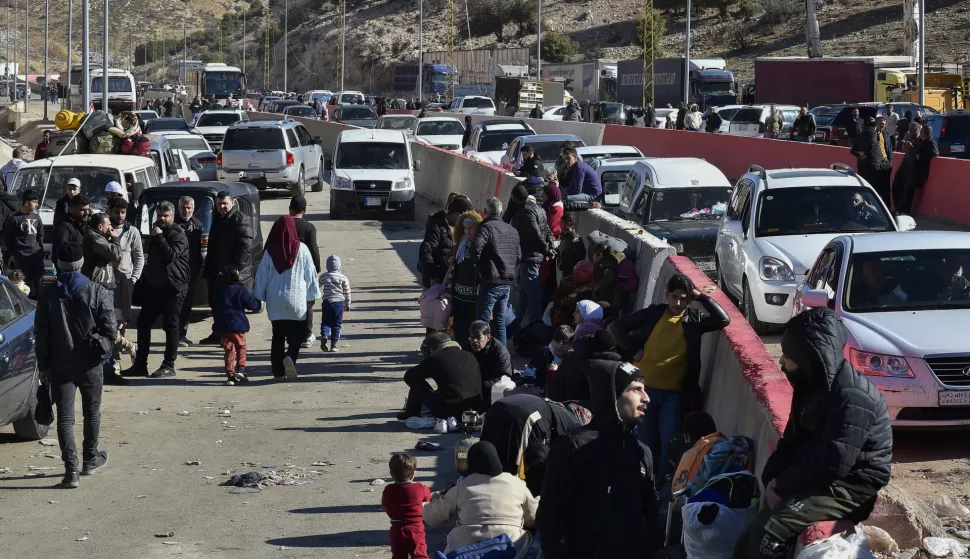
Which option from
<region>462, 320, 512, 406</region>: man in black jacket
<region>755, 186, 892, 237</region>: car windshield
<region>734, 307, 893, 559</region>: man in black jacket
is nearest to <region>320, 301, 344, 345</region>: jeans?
<region>462, 320, 512, 406</region>: man in black jacket

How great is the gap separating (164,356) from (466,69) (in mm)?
95928

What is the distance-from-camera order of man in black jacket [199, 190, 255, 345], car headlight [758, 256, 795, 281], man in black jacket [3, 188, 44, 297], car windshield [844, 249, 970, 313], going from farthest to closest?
man in black jacket [3, 188, 44, 297] → man in black jacket [199, 190, 255, 345] → car headlight [758, 256, 795, 281] → car windshield [844, 249, 970, 313]

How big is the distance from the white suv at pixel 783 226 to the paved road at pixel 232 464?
3.72 m

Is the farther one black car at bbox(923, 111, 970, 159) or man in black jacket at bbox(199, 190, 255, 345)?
black car at bbox(923, 111, 970, 159)

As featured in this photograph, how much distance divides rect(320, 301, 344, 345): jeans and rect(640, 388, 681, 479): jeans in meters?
6.30

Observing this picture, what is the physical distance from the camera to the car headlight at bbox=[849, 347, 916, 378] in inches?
365

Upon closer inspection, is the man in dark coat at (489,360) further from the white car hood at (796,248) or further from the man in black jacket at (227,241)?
the white car hood at (796,248)

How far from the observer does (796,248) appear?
559 inches

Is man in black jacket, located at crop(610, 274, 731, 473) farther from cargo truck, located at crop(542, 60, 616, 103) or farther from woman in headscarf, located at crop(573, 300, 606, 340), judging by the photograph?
cargo truck, located at crop(542, 60, 616, 103)

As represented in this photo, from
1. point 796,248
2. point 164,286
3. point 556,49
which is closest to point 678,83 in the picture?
point 556,49

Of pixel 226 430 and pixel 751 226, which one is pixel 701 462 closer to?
pixel 226 430

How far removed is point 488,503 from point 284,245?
23.5 feet

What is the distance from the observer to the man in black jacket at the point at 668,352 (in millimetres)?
8836

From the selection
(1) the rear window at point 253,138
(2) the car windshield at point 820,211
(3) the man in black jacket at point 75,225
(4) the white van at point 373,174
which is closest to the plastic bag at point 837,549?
(2) the car windshield at point 820,211
